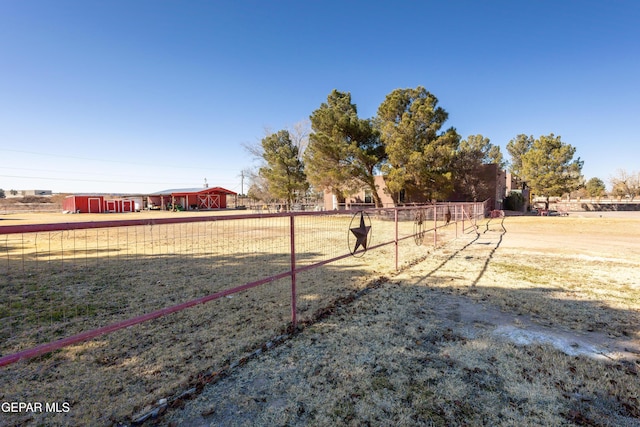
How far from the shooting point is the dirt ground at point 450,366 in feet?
6.89

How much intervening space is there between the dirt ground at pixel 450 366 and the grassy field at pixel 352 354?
1 centimetres

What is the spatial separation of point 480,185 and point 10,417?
30.6 m

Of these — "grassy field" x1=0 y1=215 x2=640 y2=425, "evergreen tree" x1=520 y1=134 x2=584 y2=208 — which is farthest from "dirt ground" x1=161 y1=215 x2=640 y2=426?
"evergreen tree" x1=520 y1=134 x2=584 y2=208

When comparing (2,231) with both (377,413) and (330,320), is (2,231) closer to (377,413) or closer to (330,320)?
(377,413)

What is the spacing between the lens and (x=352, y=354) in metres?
2.91

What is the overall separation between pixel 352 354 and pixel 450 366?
0.92 meters

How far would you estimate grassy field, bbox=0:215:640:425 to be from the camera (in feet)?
7.04

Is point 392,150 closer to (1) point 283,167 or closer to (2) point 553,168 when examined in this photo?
(1) point 283,167

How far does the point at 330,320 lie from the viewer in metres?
3.76

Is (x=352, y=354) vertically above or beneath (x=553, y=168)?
beneath

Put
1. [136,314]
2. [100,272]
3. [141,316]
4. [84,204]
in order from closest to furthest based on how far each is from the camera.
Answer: [141,316] → [136,314] → [100,272] → [84,204]

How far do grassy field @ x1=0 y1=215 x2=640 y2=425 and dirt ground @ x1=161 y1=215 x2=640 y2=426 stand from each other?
1 cm

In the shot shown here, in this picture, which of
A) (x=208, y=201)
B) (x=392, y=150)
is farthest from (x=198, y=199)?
(x=392, y=150)

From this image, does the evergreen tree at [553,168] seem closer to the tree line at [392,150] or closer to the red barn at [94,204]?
the tree line at [392,150]
